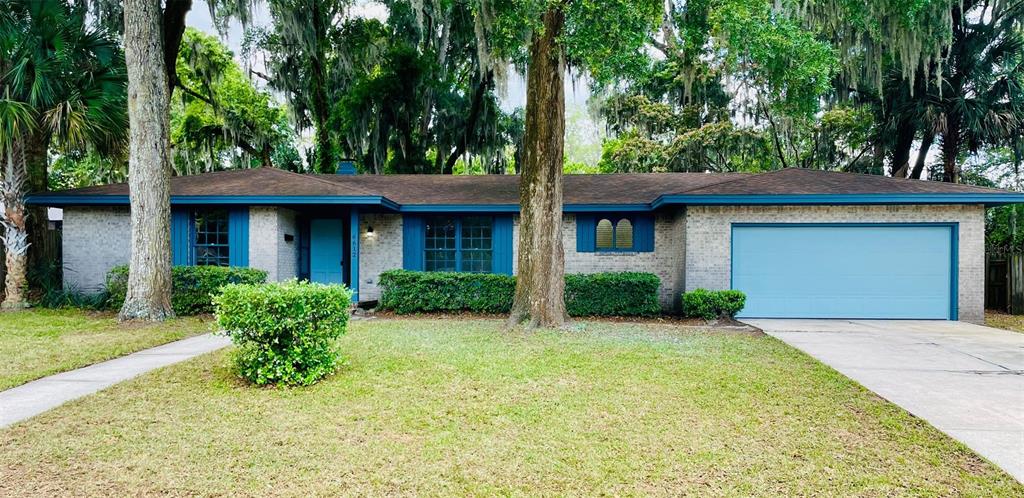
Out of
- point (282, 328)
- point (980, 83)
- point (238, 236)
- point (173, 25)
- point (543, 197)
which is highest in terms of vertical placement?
point (173, 25)

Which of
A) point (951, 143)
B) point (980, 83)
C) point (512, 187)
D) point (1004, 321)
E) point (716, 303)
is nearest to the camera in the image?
point (716, 303)

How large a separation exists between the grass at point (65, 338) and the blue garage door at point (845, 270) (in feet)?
31.8

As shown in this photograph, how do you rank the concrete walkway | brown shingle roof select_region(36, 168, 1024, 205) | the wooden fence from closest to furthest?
the concrete walkway, brown shingle roof select_region(36, 168, 1024, 205), the wooden fence

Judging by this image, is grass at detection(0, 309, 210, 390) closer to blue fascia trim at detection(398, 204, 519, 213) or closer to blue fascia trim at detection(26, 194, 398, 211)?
blue fascia trim at detection(26, 194, 398, 211)

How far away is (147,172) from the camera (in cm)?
916

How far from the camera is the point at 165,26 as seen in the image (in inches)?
511

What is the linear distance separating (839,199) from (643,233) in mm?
3599

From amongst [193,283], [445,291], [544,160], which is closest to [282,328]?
[544,160]

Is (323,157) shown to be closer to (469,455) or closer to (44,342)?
(44,342)

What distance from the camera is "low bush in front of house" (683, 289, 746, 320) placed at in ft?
30.8

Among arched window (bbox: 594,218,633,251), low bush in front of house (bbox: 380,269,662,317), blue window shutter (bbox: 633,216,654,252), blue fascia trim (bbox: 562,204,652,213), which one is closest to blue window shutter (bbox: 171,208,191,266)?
low bush in front of house (bbox: 380,269,662,317)

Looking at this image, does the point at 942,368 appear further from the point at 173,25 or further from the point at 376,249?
the point at 173,25

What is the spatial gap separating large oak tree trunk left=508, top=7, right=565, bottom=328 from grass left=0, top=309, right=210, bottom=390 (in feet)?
16.6

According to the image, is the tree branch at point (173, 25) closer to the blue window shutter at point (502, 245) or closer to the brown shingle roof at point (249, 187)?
the brown shingle roof at point (249, 187)
